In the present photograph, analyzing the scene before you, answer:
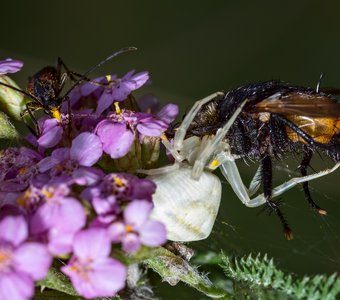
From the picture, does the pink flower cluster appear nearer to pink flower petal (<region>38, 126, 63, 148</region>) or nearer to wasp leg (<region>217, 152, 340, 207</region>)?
pink flower petal (<region>38, 126, 63, 148</region>)

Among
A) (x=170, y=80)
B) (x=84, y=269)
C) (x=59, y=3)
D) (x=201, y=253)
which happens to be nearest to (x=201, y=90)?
(x=170, y=80)

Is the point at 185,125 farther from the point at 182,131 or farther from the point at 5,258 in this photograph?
the point at 5,258

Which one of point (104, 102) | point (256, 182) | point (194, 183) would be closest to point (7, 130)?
point (104, 102)

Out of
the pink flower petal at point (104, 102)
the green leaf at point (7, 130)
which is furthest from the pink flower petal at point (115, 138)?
the green leaf at point (7, 130)

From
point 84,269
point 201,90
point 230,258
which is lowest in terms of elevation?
point 201,90

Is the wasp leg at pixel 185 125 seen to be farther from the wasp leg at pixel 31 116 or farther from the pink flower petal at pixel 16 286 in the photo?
the pink flower petal at pixel 16 286

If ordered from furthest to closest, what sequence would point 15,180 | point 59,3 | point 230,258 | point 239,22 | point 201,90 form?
point 59,3, point 239,22, point 201,90, point 230,258, point 15,180

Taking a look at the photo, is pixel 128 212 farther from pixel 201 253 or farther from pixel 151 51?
pixel 151 51
